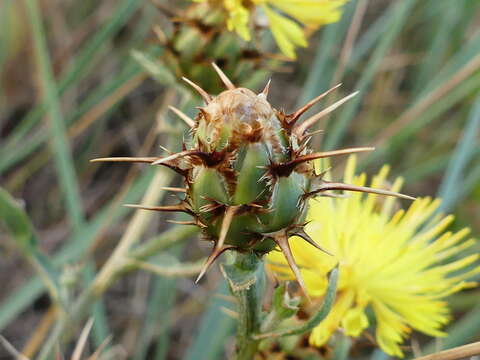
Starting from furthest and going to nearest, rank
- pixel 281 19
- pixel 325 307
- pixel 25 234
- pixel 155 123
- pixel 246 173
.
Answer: pixel 155 123 < pixel 281 19 < pixel 25 234 < pixel 325 307 < pixel 246 173

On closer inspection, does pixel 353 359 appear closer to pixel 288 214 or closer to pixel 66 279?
pixel 66 279

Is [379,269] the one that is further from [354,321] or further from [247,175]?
[247,175]

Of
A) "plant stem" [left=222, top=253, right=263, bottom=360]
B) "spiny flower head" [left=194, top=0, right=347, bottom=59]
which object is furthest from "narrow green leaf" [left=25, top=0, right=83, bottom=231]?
"plant stem" [left=222, top=253, right=263, bottom=360]

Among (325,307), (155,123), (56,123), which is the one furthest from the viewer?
(155,123)

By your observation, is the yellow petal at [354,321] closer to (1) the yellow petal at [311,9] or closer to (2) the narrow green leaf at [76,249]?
(1) the yellow petal at [311,9]

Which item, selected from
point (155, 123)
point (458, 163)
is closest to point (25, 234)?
point (458, 163)

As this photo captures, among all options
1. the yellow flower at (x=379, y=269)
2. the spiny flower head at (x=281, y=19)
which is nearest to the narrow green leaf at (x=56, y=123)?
the spiny flower head at (x=281, y=19)

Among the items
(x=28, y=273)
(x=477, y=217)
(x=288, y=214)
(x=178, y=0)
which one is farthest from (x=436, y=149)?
(x=288, y=214)

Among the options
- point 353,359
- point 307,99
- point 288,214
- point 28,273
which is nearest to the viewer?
point 288,214
